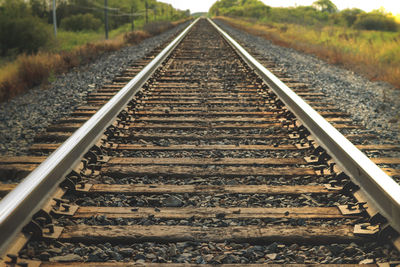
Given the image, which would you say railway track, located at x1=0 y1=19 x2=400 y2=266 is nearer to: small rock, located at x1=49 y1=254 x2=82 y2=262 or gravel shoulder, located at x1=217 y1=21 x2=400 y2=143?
small rock, located at x1=49 y1=254 x2=82 y2=262

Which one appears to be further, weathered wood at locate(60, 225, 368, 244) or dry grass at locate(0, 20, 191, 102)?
dry grass at locate(0, 20, 191, 102)

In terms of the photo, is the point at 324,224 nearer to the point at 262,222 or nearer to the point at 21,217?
the point at 262,222

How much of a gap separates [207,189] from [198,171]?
0.30 metres

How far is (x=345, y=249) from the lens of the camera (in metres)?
1.87

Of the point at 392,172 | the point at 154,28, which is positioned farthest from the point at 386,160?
the point at 154,28

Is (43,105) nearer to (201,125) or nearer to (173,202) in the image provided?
(201,125)

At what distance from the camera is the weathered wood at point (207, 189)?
8.02ft

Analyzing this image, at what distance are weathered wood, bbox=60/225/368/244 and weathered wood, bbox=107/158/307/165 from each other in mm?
912

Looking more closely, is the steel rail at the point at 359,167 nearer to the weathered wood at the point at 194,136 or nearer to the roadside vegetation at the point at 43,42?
the weathered wood at the point at 194,136

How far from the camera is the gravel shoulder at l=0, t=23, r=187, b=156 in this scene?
3767 mm

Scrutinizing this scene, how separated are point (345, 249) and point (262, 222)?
0.44 m

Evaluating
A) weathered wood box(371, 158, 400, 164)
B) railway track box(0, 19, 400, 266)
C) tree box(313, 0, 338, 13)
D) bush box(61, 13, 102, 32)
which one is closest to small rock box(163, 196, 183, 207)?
railway track box(0, 19, 400, 266)

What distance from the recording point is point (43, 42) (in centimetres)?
1794

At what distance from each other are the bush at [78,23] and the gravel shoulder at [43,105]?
30.8 metres
